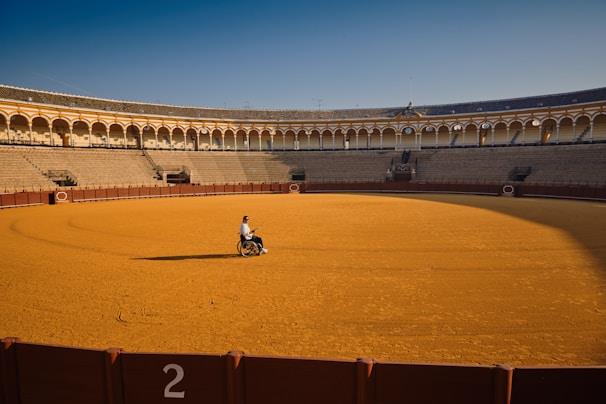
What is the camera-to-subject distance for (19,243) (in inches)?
502

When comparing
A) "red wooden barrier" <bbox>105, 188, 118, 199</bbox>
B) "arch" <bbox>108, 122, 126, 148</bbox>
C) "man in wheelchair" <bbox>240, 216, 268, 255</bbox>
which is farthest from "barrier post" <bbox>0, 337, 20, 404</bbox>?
"arch" <bbox>108, 122, 126, 148</bbox>

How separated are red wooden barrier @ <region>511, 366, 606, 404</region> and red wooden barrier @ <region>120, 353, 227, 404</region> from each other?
8.67 ft

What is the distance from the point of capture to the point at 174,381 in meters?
3.24

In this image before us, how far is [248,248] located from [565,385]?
8757 mm

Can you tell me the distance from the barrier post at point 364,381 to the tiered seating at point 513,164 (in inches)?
1529

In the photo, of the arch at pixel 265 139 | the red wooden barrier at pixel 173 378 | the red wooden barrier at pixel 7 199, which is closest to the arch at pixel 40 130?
the red wooden barrier at pixel 7 199

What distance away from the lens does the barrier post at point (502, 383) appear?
2.88 meters

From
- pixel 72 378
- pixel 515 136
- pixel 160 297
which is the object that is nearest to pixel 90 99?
pixel 160 297

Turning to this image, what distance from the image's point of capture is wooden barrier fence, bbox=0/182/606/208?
1101 inches

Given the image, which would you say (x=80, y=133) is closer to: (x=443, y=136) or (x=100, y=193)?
(x=100, y=193)

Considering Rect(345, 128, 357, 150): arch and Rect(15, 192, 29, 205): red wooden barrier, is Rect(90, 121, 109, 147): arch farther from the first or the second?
Rect(345, 128, 357, 150): arch

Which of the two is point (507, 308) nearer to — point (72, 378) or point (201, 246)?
point (72, 378)

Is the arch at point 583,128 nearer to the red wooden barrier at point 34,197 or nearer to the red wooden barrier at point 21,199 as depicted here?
the red wooden barrier at point 34,197

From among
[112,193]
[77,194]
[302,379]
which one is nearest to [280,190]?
[112,193]
